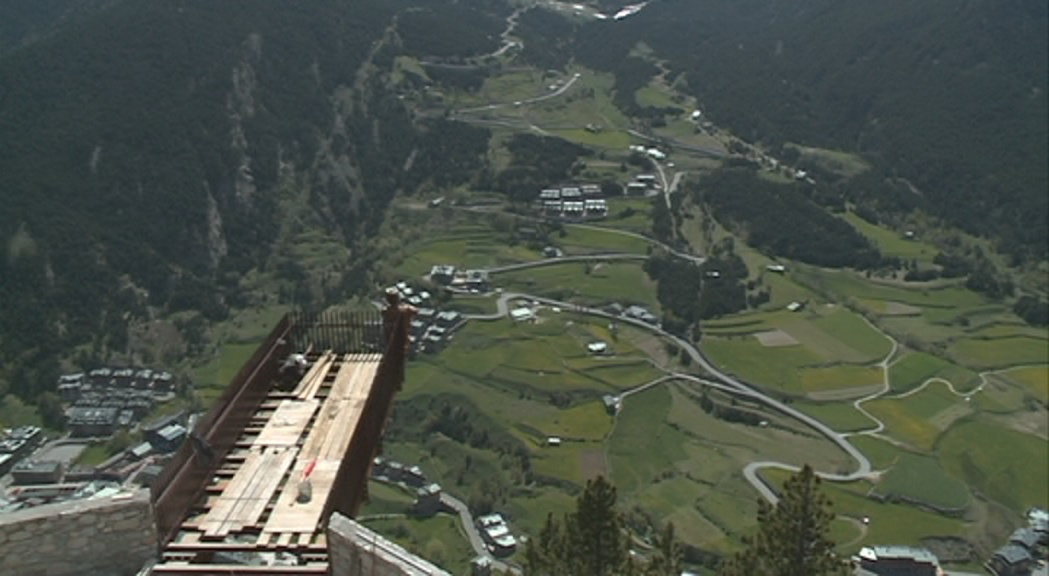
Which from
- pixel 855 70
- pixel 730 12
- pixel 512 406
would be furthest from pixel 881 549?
pixel 730 12

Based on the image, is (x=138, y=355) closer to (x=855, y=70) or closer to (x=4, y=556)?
(x=4, y=556)

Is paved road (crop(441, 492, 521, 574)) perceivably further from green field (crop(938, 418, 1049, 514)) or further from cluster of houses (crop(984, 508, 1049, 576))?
green field (crop(938, 418, 1049, 514))

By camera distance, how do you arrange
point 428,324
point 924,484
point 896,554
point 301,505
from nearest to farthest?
point 301,505
point 896,554
point 924,484
point 428,324

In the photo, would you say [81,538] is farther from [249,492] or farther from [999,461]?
[999,461]

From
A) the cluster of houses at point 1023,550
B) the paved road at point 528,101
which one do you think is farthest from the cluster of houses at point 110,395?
the paved road at point 528,101

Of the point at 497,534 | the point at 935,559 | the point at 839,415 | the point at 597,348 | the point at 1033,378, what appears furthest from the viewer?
the point at 1033,378

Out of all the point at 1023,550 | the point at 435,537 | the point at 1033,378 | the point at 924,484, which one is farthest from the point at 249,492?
the point at 1033,378
